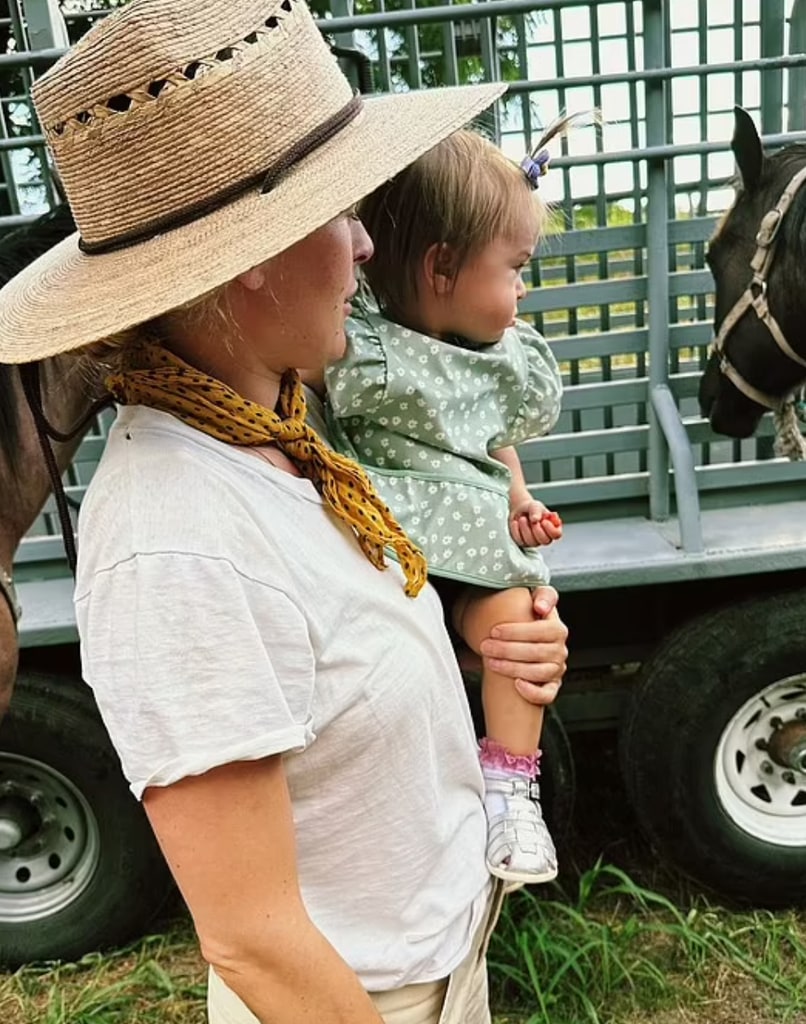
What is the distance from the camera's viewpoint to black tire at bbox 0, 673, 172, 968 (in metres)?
2.38

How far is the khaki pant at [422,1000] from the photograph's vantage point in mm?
1087

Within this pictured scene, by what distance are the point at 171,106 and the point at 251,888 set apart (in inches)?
28.0

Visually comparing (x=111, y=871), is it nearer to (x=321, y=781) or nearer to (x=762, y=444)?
(x=321, y=781)

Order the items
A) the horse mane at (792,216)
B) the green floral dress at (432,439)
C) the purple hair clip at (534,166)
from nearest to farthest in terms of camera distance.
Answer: the green floral dress at (432,439)
the purple hair clip at (534,166)
the horse mane at (792,216)

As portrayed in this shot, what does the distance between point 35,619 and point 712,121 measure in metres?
2.11

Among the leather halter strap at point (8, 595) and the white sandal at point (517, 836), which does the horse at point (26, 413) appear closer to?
the leather halter strap at point (8, 595)

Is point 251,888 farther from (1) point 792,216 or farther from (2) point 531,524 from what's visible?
(1) point 792,216

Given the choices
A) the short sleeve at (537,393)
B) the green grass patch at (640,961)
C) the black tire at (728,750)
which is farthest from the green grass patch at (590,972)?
the short sleeve at (537,393)

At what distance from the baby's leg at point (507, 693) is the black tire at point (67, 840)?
4.30 feet

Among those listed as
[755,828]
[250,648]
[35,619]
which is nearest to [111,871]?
[35,619]

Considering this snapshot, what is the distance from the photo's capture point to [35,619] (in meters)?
2.27

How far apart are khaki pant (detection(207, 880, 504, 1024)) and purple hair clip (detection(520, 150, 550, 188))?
1.13 metres

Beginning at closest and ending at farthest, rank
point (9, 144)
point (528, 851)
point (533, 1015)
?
point (528, 851) < point (9, 144) < point (533, 1015)

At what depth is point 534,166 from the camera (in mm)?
1496
